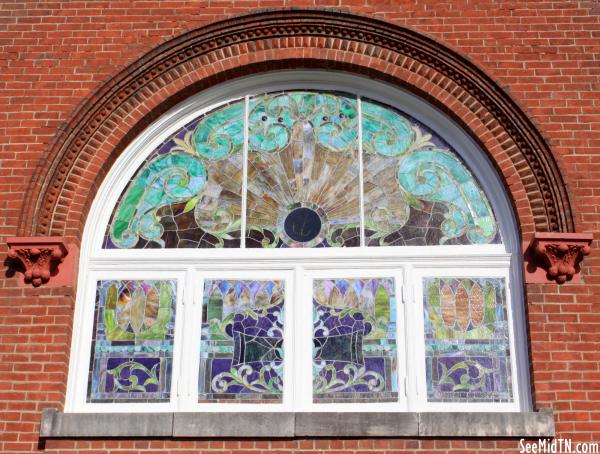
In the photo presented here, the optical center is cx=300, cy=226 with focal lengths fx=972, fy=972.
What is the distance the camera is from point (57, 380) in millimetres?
8180

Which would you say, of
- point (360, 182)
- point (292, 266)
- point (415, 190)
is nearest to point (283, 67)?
point (360, 182)

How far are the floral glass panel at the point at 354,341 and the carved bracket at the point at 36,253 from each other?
2326 mm

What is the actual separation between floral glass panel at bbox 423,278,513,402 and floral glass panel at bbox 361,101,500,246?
1.58 ft

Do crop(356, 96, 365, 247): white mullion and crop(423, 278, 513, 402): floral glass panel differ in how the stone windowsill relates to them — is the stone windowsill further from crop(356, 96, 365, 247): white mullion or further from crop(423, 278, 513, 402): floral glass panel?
crop(356, 96, 365, 247): white mullion

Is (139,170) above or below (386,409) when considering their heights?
above

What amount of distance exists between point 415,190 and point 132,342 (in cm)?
294

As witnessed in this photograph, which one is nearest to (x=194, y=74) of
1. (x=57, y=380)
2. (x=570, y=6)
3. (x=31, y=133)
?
(x=31, y=133)

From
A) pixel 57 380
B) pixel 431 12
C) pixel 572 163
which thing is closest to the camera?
pixel 57 380

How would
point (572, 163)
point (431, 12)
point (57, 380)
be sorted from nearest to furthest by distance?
point (57, 380) → point (572, 163) → point (431, 12)

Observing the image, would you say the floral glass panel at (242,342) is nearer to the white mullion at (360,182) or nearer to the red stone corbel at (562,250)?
the white mullion at (360,182)

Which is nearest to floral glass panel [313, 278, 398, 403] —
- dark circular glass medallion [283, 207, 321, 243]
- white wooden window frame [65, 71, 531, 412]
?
white wooden window frame [65, 71, 531, 412]

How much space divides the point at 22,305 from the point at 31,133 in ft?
5.51

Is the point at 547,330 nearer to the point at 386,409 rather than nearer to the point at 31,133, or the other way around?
the point at 386,409

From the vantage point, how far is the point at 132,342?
8.58 metres
